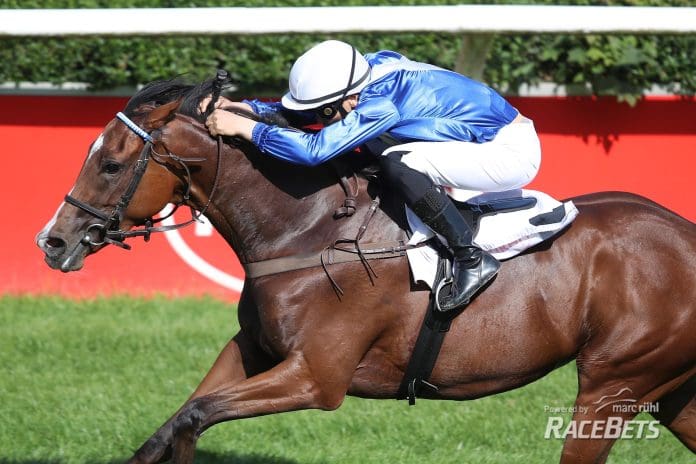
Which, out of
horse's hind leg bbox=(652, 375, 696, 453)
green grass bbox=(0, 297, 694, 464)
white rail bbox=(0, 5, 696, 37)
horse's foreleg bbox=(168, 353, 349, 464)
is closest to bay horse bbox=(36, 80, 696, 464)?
horse's foreleg bbox=(168, 353, 349, 464)

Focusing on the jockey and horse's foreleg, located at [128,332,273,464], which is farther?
horse's foreleg, located at [128,332,273,464]

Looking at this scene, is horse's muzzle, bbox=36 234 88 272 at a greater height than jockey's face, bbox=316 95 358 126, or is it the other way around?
jockey's face, bbox=316 95 358 126

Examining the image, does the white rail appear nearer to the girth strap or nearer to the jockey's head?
the jockey's head

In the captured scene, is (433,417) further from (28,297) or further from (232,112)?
(28,297)

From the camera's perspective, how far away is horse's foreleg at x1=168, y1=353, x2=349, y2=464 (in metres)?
3.93

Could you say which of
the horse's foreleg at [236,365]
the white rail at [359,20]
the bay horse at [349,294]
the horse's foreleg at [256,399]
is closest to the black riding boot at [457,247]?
the bay horse at [349,294]

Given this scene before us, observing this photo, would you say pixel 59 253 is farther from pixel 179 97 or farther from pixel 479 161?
pixel 479 161

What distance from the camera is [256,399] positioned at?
396 centimetres

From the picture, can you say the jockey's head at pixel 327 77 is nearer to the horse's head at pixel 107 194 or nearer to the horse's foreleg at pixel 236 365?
the horse's head at pixel 107 194

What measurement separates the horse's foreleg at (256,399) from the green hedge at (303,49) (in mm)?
3725

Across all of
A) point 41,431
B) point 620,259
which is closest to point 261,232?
point 620,259

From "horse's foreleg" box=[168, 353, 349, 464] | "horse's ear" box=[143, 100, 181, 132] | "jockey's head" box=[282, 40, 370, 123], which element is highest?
"jockey's head" box=[282, 40, 370, 123]

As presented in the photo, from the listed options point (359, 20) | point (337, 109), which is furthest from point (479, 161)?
point (359, 20)

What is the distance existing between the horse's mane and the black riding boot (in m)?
0.71
